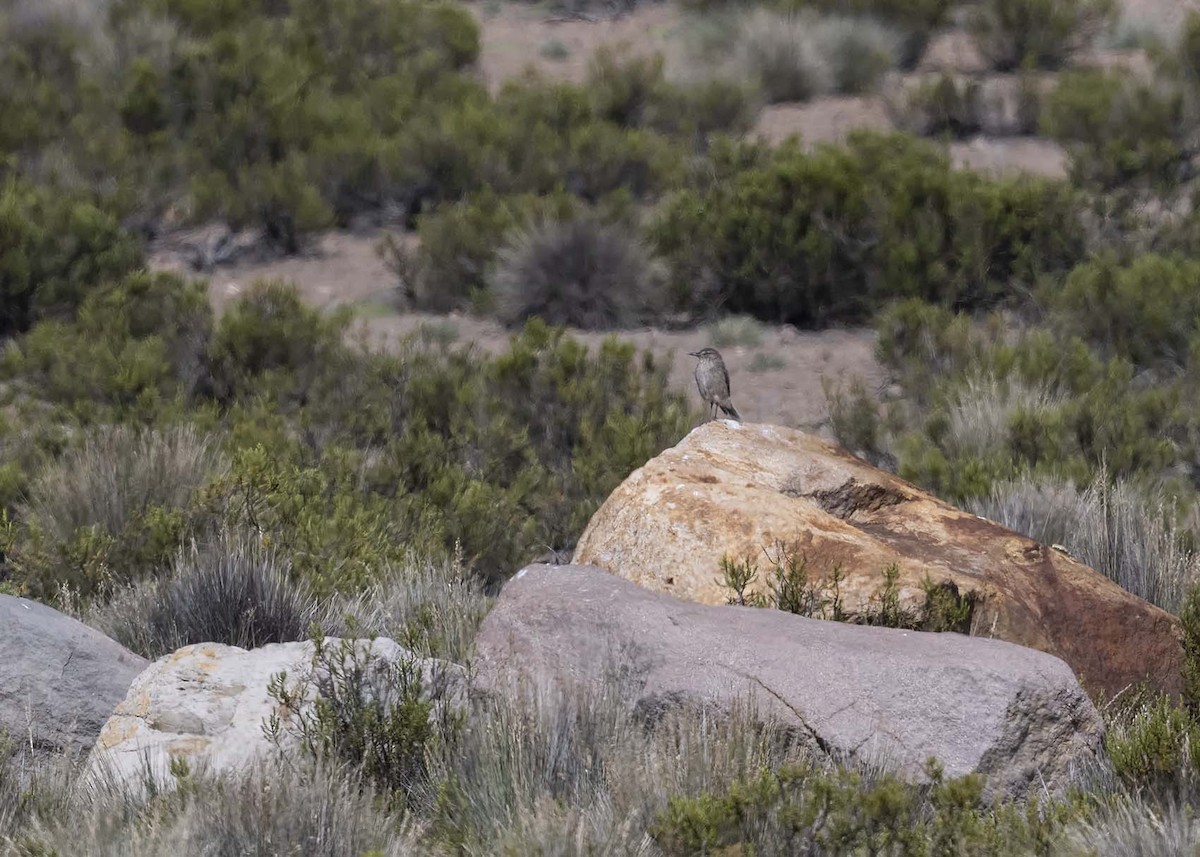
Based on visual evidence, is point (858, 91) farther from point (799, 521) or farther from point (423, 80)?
point (799, 521)

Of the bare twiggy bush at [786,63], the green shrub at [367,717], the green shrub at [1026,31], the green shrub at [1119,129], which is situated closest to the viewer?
the green shrub at [367,717]

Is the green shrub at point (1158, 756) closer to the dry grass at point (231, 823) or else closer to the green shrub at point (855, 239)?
the dry grass at point (231, 823)

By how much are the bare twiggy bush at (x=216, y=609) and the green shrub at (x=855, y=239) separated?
23.1ft

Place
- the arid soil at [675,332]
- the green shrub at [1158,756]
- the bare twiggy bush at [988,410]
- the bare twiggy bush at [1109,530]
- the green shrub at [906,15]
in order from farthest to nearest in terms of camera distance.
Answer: the green shrub at [906,15] → the arid soil at [675,332] → the bare twiggy bush at [988,410] → the bare twiggy bush at [1109,530] → the green shrub at [1158,756]

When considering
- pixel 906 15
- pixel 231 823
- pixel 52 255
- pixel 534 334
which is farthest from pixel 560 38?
pixel 231 823

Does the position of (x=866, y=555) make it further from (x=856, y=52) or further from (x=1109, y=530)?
(x=856, y=52)

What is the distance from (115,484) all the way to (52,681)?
9.32ft

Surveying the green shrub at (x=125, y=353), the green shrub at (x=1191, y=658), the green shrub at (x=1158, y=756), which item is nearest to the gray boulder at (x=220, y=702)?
the green shrub at (x=1158, y=756)

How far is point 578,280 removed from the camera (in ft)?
42.0

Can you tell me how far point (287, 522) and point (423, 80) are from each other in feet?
38.5

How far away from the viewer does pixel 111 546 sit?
708 cm

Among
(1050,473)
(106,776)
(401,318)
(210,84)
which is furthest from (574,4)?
(106,776)

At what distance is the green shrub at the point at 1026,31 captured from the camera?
781 inches

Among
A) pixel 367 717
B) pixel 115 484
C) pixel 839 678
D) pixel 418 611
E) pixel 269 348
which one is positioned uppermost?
pixel 839 678
